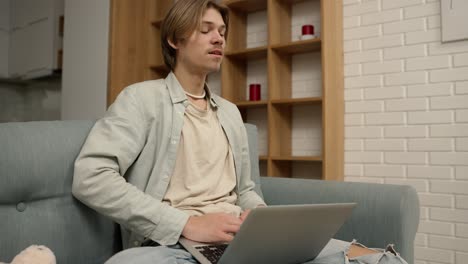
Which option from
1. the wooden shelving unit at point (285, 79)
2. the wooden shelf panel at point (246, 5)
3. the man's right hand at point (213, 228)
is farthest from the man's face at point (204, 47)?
the wooden shelf panel at point (246, 5)

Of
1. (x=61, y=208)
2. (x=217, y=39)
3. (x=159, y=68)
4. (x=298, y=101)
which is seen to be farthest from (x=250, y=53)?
(x=61, y=208)

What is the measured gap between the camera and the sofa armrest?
1.28m

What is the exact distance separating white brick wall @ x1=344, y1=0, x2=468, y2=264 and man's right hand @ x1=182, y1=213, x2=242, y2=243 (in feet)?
5.25

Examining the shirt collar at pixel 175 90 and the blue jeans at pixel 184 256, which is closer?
the blue jeans at pixel 184 256

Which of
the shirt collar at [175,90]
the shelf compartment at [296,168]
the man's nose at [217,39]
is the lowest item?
the shelf compartment at [296,168]

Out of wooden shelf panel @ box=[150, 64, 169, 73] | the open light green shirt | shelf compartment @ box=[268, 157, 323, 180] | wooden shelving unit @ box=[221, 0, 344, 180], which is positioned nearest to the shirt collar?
the open light green shirt

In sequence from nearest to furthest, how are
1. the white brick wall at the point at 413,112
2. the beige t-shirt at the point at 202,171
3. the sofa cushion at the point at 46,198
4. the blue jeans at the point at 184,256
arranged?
1. the blue jeans at the point at 184,256
2. the sofa cushion at the point at 46,198
3. the beige t-shirt at the point at 202,171
4. the white brick wall at the point at 413,112

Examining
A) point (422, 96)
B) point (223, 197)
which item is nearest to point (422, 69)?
point (422, 96)

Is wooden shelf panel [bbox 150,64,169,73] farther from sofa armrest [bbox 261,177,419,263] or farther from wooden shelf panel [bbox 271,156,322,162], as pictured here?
sofa armrest [bbox 261,177,419,263]

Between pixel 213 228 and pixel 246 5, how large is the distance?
219cm

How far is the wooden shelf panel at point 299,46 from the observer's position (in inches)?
97.1

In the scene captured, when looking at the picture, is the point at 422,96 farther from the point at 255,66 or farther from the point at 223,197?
the point at 223,197

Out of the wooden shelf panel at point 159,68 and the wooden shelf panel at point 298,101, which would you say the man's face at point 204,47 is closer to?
the wooden shelf panel at point 298,101

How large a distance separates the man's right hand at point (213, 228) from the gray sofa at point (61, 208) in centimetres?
33
